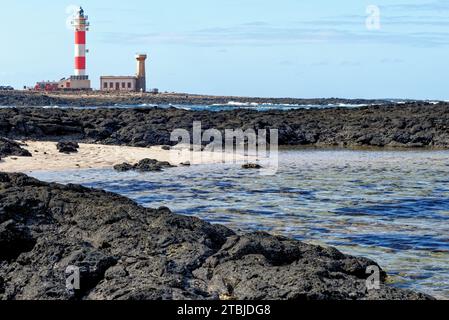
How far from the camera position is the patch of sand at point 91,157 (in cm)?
1830

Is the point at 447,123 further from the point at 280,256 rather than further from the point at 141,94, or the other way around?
the point at 141,94

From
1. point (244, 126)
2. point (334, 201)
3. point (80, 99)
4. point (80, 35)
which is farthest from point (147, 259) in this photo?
point (80, 35)

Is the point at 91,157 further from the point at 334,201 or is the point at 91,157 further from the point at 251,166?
the point at 334,201

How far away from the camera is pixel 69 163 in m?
19.2

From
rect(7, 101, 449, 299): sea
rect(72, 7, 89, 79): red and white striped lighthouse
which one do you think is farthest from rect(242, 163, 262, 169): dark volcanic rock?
rect(72, 7, 89, 79): red and white striped lighthouse

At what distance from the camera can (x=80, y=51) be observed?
90.6 m

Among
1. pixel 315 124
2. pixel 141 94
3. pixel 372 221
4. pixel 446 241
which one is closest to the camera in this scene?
pixel 446 241

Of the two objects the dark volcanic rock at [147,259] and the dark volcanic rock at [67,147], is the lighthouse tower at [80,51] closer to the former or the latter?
the dark volcanic rock at [67,147]

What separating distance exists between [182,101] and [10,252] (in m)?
95.9

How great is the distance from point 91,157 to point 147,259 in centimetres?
1478

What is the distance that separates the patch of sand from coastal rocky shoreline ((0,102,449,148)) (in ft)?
6.39

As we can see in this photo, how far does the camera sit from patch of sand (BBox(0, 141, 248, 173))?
60.0 feet
